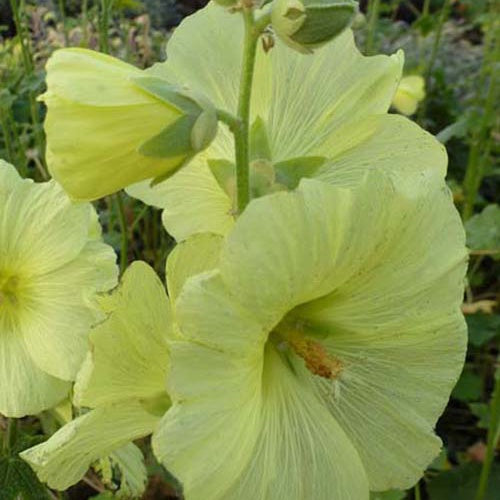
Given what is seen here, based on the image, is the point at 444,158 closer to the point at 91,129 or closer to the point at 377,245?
the point at 377,245

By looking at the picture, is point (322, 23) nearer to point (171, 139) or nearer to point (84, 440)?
point (171, 139)

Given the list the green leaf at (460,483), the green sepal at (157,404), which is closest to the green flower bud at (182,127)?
the green sepal at (157,404)

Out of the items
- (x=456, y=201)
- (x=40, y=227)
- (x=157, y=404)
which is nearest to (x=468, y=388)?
(x=456, y=201)

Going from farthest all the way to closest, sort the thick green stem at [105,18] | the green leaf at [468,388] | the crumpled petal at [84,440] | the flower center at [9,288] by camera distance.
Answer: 1. the green leaf at [468,388]
2. the thick green stem at [105,18]
3. the flower center at [9,288]
4. the crumpled petal at [84,440]

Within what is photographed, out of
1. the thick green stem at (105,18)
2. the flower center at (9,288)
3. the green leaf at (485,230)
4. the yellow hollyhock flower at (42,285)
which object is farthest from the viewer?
the green leaf at (485,230)

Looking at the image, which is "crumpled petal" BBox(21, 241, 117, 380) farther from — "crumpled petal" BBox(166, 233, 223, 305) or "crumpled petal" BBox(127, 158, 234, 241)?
"crumpled petal" BBox(166, 233, 223, 305)

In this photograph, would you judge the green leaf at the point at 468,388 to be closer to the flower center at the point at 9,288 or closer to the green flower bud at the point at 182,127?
the flower center at the point at 9,288
